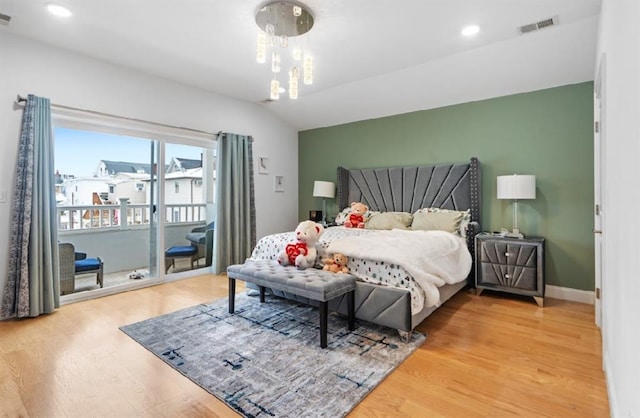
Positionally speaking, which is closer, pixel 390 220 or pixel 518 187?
pixel 518 187

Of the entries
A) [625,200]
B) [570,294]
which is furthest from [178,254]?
[570,294]

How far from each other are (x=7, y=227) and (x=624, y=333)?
449 cm

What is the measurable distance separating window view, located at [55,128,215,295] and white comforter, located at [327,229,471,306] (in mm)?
2544

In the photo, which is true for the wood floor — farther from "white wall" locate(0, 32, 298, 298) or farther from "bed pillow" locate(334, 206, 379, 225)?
"bed pillow" locate(334, 206, 379, 225)

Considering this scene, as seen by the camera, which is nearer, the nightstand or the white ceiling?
the white ceiling

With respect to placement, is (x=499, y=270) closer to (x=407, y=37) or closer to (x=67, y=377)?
(x=407, y=37)

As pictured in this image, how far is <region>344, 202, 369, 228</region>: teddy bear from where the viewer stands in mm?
4535

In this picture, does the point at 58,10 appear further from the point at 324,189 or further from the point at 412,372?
the point at 412,372

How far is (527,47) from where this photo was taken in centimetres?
315

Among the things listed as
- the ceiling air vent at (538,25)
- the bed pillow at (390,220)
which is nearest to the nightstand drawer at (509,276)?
the bed pillow at (390,220)

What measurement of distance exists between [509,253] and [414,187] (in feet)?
4.90

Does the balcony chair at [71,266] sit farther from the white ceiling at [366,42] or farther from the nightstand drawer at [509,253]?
the nightstand drawer at [509,253]

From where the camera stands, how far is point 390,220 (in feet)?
14.0

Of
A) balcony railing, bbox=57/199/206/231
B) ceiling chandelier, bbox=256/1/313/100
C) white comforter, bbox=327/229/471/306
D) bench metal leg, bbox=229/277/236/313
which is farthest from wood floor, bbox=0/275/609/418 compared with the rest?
ceiling chandelier, bbox=256/1/313/100
